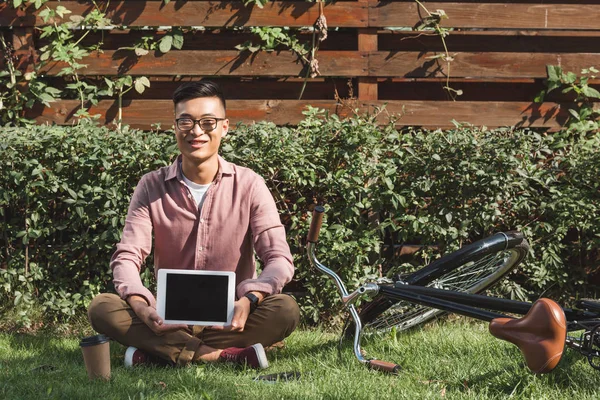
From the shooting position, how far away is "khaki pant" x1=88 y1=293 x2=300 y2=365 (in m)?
4.01

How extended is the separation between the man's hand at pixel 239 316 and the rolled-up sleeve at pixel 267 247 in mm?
107

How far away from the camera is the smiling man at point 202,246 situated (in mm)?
4008

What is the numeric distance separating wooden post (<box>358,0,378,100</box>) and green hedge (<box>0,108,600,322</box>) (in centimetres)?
103

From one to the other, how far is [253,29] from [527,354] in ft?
13.0

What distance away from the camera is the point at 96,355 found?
346 cm

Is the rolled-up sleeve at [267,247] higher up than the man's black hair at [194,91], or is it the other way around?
the man's black hair at [194,91]

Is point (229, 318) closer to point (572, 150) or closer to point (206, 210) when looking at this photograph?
point (206, 210)

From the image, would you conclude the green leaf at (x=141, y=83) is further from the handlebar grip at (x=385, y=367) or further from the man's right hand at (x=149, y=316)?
the handlebar grip at (x=385, y=367)

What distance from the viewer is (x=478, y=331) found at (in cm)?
477

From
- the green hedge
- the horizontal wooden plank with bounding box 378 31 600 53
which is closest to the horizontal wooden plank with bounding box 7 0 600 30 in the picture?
the horizontal wooden plank with bounding box 378 31 600 53

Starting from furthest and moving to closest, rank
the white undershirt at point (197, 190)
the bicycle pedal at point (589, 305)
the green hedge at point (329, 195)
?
the green hedge at point (329, 195) → the white undershirt at point (197, 190) → the bicycle pedal at point (589, 305)

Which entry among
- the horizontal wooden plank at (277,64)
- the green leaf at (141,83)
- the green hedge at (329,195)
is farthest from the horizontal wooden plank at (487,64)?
the green leaf at (141,83)

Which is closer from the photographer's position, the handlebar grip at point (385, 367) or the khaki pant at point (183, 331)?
the handlebar grip at point (385, 367)

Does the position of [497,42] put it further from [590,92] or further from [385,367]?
[385,367]
